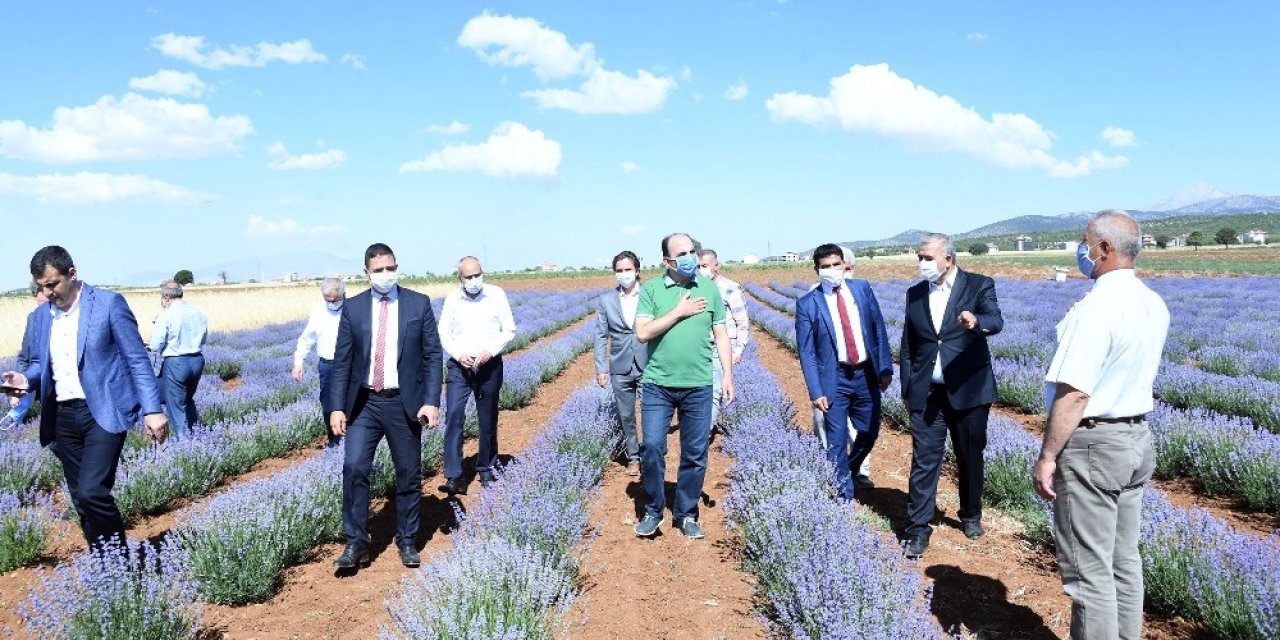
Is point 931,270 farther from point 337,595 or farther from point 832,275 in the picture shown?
point 337,595

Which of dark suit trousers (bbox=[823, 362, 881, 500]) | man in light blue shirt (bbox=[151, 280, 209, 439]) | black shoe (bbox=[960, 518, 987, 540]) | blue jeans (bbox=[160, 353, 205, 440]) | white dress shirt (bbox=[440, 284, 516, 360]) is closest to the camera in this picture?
black shoe (bbox=[960, 518, 987, 540])

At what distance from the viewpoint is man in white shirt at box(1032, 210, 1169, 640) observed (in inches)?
96.7

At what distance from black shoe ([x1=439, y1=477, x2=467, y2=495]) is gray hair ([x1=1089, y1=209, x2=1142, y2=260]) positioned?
187 inches

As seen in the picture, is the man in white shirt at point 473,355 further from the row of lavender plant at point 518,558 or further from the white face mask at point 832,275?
the white face mask at point 832,275

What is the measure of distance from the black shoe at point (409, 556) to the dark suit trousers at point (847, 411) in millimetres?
2580

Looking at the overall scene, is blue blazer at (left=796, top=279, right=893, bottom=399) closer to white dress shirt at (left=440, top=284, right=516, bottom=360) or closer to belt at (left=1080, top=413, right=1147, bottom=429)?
belt at (left=1080, top=413, right=1147, bottom=429)

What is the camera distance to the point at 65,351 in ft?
11.9

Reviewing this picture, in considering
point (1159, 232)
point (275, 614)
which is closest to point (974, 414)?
point (275, 614)

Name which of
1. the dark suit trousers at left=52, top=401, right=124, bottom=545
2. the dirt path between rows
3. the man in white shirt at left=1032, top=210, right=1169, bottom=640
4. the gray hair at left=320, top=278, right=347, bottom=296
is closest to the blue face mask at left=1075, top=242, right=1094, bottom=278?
the man in white shirt at left=1032, top=210, right=1169, bottom=640

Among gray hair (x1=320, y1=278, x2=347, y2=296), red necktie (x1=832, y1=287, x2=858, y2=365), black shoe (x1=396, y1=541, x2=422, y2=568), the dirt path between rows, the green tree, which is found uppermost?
the green tree

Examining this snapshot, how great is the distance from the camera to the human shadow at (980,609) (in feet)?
11.2

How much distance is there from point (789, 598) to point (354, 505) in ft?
8.07

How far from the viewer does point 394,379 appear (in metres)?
4.23

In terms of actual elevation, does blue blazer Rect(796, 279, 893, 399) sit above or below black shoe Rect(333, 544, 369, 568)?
above
